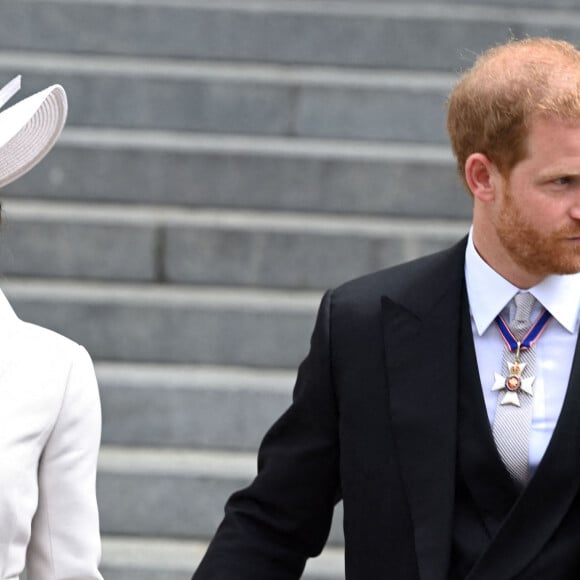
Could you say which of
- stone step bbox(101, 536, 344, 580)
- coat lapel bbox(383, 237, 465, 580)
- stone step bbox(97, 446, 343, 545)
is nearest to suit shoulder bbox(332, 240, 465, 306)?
coat lapel bbox(383, 237, 465, 580)

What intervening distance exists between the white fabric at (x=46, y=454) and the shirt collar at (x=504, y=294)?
70cm

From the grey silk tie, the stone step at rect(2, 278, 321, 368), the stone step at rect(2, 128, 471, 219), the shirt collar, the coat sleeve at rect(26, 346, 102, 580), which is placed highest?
the shirt collar

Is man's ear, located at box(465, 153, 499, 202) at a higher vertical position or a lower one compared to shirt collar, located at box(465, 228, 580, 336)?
higher

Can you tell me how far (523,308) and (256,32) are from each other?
13.2ft

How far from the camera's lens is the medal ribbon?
2734 mm

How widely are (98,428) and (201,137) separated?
3690 millimetres

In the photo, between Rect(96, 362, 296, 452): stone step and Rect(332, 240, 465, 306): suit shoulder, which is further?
Rect(96, 362, 296, 452): stone step

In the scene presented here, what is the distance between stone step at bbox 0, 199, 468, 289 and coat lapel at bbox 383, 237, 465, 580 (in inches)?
104

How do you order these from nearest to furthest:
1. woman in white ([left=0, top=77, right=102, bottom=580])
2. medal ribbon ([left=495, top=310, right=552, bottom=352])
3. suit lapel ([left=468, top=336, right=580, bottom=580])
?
woman in white ([left=0, top=77, right=102, bottom=580]), suit lapel ([left=468, top=336, right=580, bottom=580]), medal ribbon ([left=495, top=310, right=552, bottom=352])

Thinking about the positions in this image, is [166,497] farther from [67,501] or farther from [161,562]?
[67,501]

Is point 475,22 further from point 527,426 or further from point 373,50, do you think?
point 527,426

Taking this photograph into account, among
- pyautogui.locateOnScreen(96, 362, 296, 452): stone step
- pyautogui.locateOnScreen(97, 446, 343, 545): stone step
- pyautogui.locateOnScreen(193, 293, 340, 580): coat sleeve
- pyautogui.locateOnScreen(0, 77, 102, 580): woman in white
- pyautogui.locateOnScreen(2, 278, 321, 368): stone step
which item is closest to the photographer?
pyautogui.locateOnScreen(0, 77, 102, 580): woman in white

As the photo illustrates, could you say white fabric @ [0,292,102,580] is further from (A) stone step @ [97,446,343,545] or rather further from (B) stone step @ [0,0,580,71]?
(B) stone step @ [0,0,580,71]

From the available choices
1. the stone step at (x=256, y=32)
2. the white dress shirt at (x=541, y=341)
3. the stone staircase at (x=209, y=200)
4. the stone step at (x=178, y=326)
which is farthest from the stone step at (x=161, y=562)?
the stone step at (x=256, y=32)
